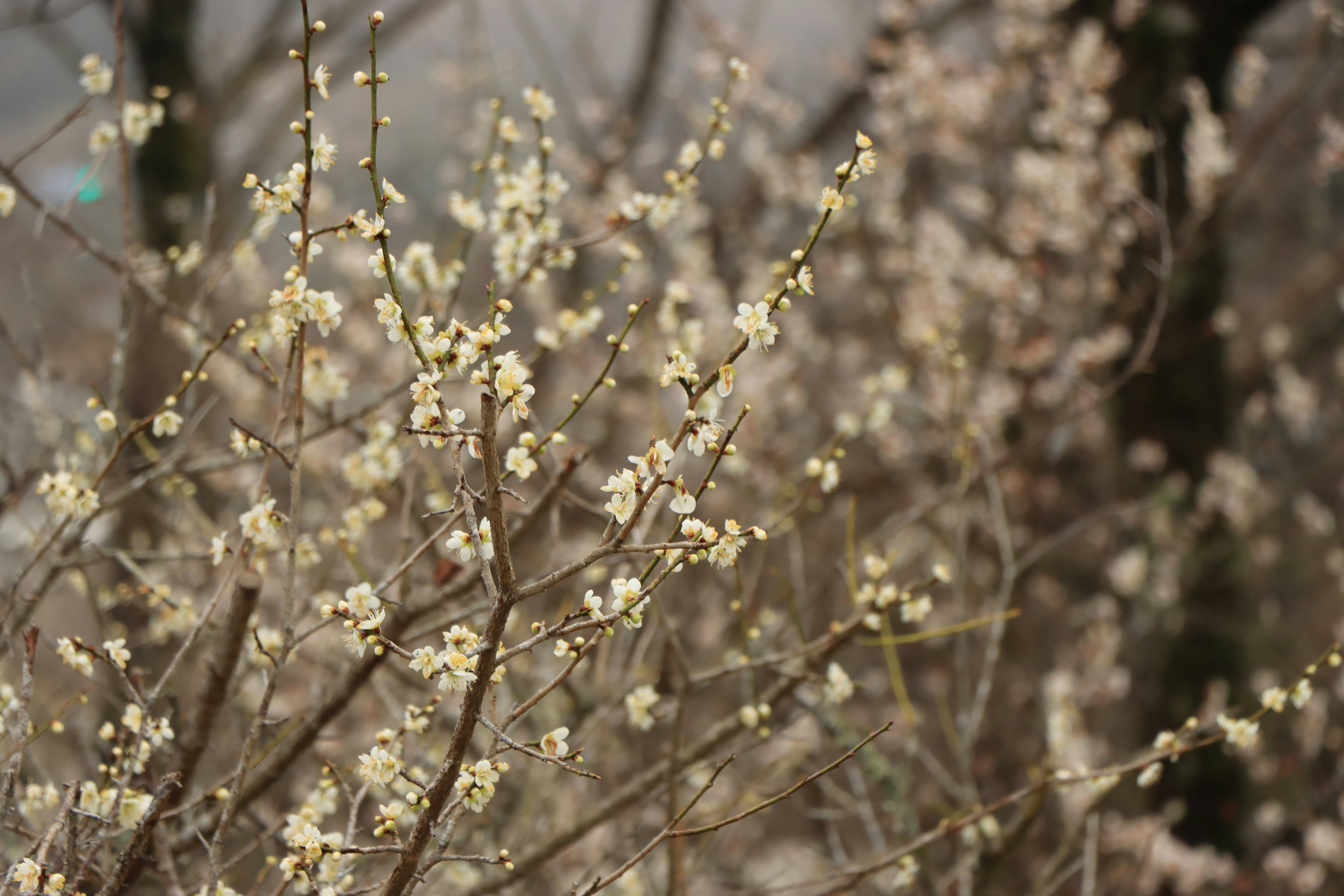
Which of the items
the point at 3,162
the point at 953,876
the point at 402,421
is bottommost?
the point at 953,876

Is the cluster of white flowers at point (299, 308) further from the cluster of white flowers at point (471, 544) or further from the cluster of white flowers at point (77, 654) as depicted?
the cluster of white flowers at point (77, 654)

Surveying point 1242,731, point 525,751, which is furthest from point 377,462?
point 1242,731

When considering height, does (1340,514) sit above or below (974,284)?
below

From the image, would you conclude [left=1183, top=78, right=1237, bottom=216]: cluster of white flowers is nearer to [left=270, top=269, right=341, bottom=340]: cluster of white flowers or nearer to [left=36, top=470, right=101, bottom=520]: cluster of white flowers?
[left=270, top=269, right=341, bottom=340]: cluster of white flowers

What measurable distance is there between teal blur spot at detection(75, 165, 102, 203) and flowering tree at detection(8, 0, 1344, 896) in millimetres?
79

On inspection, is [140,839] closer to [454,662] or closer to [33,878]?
[33,878]

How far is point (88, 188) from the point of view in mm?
2352

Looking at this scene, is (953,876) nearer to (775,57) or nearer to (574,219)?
(574,219)

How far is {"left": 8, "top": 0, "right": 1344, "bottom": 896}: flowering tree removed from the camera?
1521 millimetres

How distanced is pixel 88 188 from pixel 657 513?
1.78m

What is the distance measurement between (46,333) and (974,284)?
9.67 meters

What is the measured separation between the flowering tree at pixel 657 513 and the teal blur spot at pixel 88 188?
79 mm

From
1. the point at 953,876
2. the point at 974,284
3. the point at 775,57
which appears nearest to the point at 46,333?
the point at 775,57

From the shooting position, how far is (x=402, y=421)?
94.3 inches
